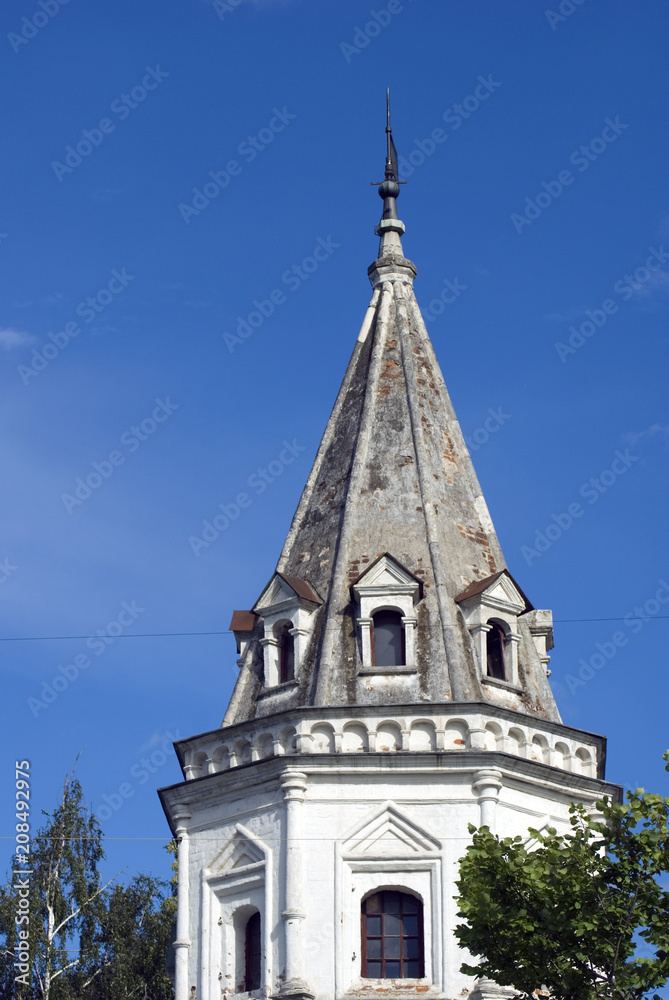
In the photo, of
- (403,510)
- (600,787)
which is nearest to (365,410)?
(403,510)

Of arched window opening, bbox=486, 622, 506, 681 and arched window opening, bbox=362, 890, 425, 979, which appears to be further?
arched window opening, bbox=486, 622, 506, 681

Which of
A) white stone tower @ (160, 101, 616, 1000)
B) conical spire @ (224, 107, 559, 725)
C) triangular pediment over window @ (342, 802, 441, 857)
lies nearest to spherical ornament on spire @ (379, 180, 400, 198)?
conical spire @ (224, 107, 559, 725)

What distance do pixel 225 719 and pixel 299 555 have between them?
11.5 ft

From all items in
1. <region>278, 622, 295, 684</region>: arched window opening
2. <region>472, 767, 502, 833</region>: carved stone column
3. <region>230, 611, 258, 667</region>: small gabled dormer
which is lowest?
<region>472, 767, 502, 833</region>: carved stone column

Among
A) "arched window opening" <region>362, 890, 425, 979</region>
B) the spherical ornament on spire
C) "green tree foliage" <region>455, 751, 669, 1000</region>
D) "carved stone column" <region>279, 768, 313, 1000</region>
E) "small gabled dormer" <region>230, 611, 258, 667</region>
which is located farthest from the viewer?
the spherical ornament on spire

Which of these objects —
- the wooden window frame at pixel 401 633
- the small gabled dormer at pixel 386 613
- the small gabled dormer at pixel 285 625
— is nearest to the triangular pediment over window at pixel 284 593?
the small gabled dormer at pixel 285 625

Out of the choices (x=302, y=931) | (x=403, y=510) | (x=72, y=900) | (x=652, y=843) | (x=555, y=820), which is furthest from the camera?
(x=72, y=900)

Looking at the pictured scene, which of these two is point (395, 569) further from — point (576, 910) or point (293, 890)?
point (576, 910)

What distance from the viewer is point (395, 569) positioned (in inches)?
1237

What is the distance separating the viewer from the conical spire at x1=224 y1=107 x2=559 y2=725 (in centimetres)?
3058

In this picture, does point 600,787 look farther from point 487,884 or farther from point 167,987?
point 167,987

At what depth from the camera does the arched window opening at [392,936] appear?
27.9 m

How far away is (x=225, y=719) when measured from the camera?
3169 cm

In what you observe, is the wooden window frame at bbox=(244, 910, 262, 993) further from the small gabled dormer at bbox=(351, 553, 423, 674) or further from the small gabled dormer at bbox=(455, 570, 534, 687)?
the small gabled dormer at bbox=(455, 570, 534, 687)
